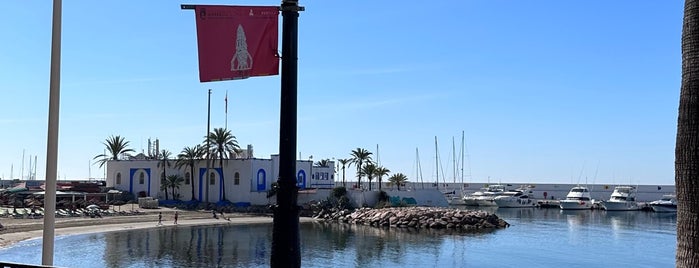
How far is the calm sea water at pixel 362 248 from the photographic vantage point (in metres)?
41.3

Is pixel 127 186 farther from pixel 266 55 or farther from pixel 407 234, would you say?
pixel 266 55

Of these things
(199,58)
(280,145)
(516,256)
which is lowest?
(516,256)

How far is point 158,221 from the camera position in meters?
65.5

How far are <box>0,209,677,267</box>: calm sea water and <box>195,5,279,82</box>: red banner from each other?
105 feet

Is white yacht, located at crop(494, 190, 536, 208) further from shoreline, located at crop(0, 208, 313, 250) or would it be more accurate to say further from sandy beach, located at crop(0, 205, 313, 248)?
sandy beach, located at crop(0, 205, 313, 248)

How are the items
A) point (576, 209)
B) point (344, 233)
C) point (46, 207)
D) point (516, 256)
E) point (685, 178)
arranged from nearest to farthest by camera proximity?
point (685, 178)
point (46, 207)
point (516, 256)
point (344, 233)
point (576, 209)

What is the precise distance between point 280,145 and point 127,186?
84.4m

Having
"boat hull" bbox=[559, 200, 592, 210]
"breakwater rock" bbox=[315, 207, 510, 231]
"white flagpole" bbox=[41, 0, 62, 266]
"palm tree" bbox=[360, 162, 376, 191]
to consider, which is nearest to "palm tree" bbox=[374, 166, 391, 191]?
"palm tree" bbox=[360, 162, 376, 191]

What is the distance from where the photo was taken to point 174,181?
82.2 metres

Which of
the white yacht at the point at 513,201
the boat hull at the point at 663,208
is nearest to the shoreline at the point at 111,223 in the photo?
the white yacht at the point at 513,201

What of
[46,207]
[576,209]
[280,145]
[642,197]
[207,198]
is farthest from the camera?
[642,197]

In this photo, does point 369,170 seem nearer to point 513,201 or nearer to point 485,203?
point 485,203

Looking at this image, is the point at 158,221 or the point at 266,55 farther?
the point at 158,221

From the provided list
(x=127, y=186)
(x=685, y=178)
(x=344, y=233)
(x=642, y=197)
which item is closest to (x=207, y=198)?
(x=127, y=186)
